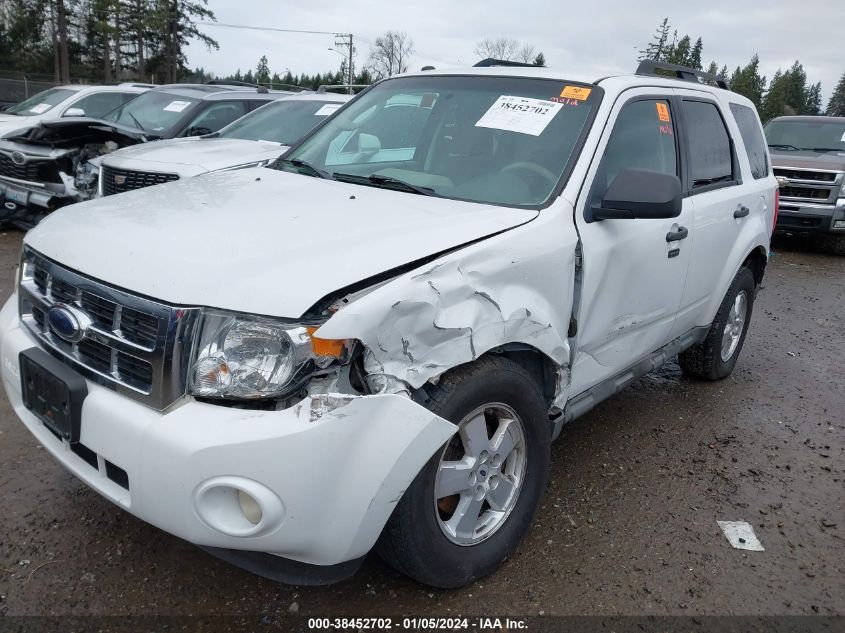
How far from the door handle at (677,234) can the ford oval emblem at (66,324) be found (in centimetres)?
255

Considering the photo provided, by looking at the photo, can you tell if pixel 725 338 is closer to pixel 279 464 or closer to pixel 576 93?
pixel 576 93

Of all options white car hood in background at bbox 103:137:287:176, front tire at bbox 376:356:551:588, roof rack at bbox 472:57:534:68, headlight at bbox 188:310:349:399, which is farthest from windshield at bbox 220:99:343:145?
headlight at bbox 188:310:349:399

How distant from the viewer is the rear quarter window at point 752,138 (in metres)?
4.47

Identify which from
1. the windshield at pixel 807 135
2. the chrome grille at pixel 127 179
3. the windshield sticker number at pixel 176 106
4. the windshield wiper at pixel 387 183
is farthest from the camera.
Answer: the windshield at pixel 807 135

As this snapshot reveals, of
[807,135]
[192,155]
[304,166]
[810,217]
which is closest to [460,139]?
[304,166]

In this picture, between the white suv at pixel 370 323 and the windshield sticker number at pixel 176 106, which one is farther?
the windshield sticker number at pixel 176 106

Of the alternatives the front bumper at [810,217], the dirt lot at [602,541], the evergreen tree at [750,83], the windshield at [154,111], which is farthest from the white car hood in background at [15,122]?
the evergreen tree at [750,83]

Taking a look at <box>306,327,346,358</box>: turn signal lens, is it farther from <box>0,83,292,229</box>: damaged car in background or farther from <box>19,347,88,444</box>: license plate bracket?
<box>0,83,292,229</box>: damaged car in background

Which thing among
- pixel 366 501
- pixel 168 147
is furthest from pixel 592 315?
pixel 168 147

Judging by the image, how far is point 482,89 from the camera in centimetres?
333

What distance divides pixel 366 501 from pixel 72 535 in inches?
58.5

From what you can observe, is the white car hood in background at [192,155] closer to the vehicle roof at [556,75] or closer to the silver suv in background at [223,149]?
the silver suv in background at [223,149]

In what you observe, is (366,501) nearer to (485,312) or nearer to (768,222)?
(485,312)

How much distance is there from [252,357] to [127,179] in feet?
15.7
